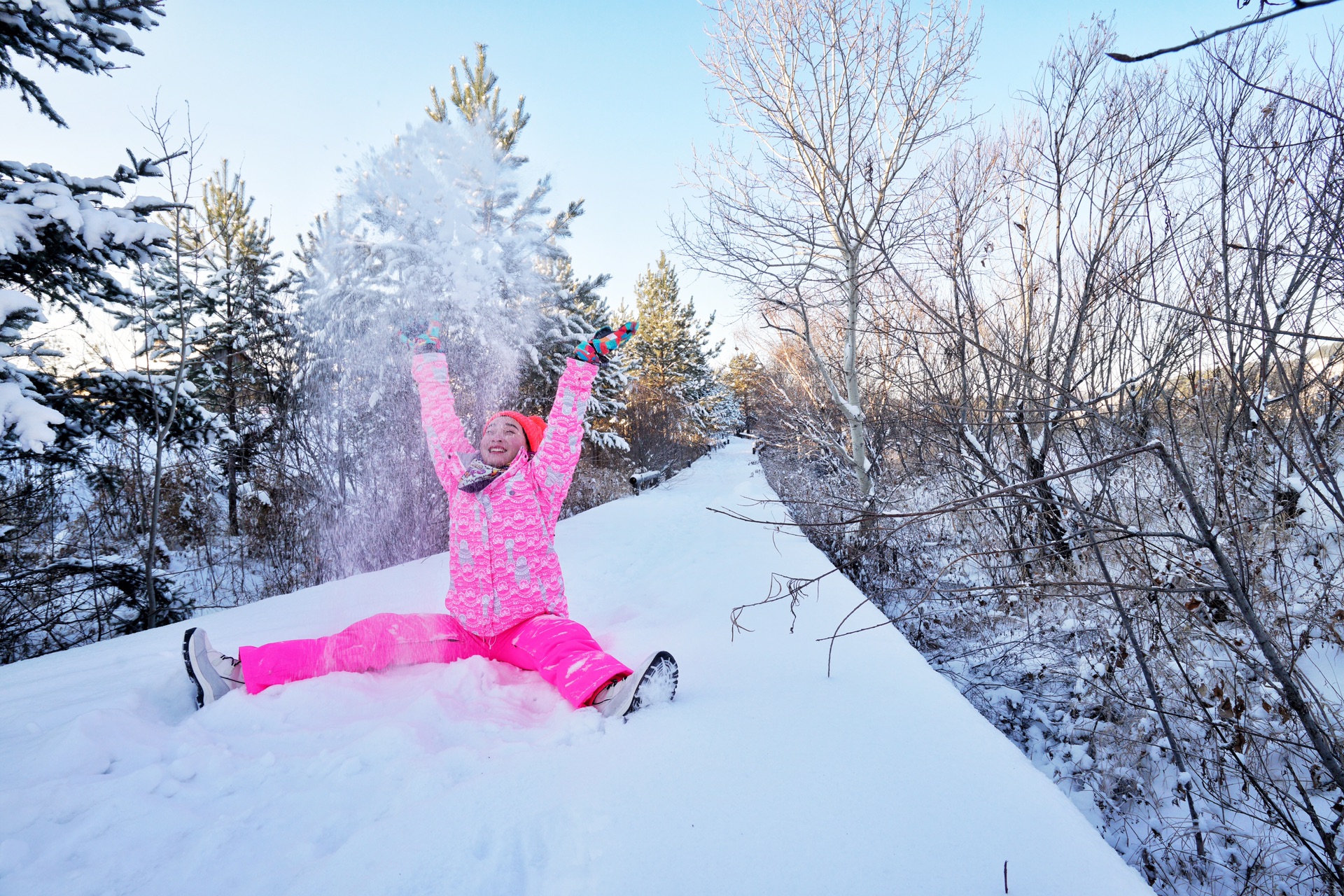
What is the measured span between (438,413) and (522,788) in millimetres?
1884

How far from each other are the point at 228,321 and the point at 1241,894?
9.89 meters

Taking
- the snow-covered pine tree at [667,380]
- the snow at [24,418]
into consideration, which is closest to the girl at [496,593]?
the snow at [24,418]

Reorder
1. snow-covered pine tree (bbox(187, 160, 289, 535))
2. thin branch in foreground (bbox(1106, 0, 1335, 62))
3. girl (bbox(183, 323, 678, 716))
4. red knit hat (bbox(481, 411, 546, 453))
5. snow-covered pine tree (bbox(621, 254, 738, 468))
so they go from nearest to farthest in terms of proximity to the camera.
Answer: thin branch in foreground (bbox(1106, 0, 1335, 62)), girl (bbox(183, 323, 678, 716)), red knit hat (bbox(481, 411, 546, 453)), snow-covered pine tree (bbox(187, 160, 289, 535)), snow-covered pine tree (bbox(621, 254, 738, 468))

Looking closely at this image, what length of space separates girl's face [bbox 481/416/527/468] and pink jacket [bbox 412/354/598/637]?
4cm

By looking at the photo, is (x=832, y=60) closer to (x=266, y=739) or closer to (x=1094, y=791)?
(x=1094, y=791)

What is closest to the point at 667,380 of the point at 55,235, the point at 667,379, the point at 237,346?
the point at 667,379

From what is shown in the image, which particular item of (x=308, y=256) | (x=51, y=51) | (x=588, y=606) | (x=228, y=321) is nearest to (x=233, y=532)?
(x=228, y=321)

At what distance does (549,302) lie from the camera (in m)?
8.72

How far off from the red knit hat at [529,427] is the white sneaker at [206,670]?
1307mm

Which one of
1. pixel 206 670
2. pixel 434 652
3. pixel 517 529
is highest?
pixel 517 529

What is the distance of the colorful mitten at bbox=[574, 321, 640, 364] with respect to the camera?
7.72 ft

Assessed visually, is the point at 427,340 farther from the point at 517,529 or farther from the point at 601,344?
the point at 517,529

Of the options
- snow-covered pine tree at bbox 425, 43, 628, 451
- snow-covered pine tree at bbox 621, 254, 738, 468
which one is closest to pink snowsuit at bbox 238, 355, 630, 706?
Answer: snow-covered pine tree at bbox 425, 43, 628, 451

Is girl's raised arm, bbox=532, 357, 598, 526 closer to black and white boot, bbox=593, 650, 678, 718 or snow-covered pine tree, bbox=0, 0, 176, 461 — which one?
black and white boot, bbox=593, 650, 678, 718
